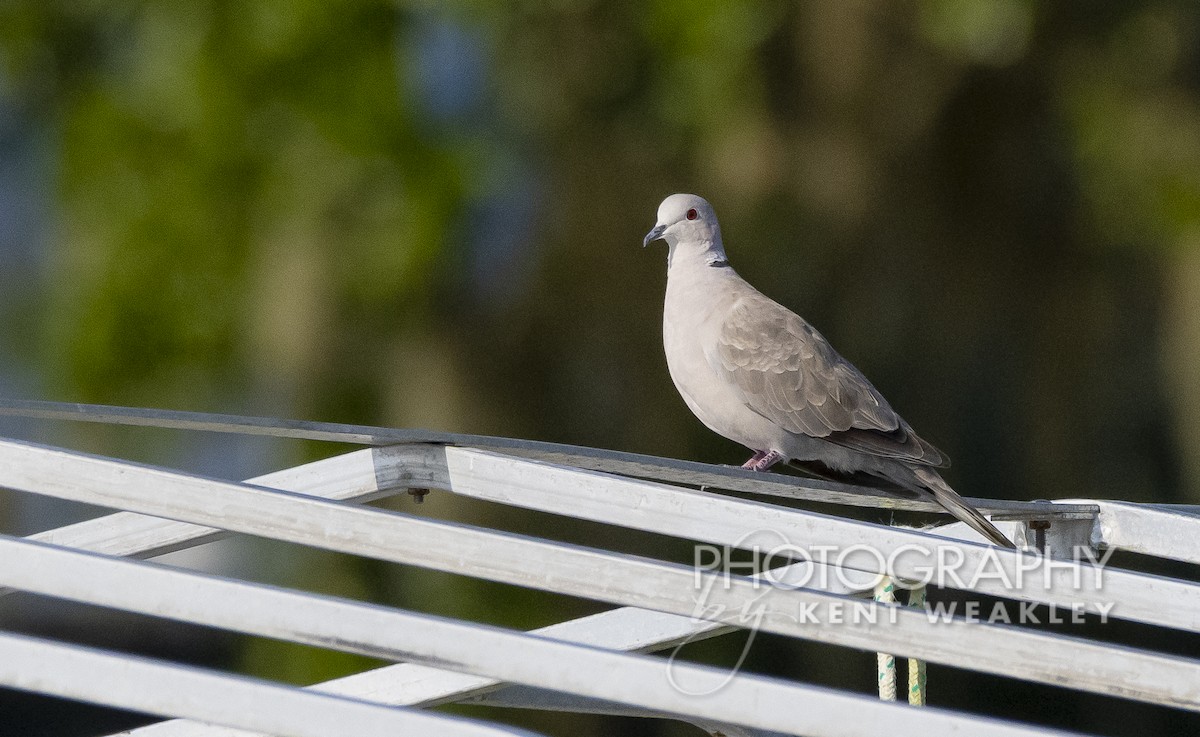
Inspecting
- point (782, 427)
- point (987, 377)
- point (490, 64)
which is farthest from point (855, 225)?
point (782, 427)

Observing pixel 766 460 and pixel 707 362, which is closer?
pixel 707 362

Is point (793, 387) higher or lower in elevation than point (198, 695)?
higher

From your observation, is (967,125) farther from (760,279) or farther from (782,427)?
(782,427)

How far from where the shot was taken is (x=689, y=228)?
11.3 feet

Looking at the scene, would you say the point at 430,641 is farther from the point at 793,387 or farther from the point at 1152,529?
the point at 793,387

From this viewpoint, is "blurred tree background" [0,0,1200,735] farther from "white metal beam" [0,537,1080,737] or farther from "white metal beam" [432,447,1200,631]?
"white metal beam" [0,537,1080,737]

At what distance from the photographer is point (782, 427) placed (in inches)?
128

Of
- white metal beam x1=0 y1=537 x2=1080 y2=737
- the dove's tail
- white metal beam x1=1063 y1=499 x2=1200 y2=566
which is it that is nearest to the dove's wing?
the dove's tail

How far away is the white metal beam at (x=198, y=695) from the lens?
1.29m

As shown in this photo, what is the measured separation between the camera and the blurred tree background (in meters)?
6.09

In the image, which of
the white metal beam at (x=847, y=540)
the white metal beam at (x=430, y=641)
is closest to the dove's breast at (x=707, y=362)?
the white metal beam at (x=847, y=540)

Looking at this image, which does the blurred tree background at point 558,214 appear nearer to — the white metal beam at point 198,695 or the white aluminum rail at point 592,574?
the white aluminum rail at point 592,574

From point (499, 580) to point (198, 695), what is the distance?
381 millimetres

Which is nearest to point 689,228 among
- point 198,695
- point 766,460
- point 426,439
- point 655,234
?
point 655,234
